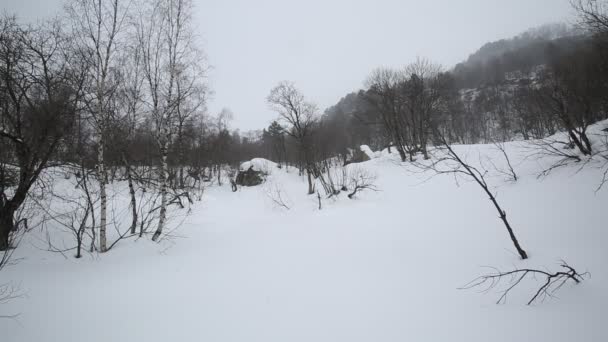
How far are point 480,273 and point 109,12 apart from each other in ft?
43.5

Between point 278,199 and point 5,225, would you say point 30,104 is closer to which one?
point 5,225

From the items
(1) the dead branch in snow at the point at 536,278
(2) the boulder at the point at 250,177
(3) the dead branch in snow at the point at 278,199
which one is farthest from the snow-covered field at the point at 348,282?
(2) the boulder at the point at 250,177

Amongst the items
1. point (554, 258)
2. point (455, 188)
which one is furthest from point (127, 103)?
point (455, 188)

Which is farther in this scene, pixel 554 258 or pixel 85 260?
pixel 85 260

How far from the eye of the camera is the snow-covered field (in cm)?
295

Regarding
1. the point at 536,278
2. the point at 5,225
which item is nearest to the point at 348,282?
the point at 536,278

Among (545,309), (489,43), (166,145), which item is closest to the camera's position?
(545,309)

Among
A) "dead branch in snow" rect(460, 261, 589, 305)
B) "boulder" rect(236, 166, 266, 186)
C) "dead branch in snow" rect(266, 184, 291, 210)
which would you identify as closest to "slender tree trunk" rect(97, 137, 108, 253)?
"dead branch in snow" rect(266, 184, 291, 210)

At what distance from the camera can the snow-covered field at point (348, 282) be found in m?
2.95

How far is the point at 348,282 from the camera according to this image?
13.8 ft

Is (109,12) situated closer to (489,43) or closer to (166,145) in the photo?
(166,145)

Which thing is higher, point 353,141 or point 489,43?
point 489,43

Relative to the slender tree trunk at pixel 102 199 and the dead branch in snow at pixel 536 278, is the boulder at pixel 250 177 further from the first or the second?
the dead branch in snow at pixel 536 278

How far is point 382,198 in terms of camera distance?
11.6 m
